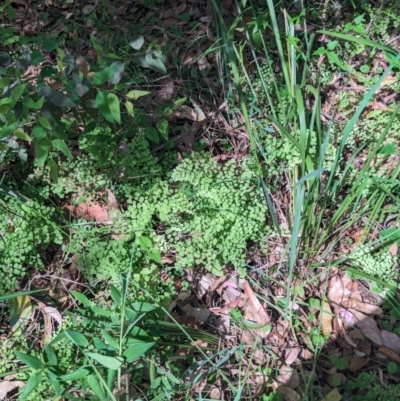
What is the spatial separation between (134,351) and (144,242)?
0.74m

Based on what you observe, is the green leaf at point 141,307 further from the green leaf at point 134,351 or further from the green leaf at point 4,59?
the green leaf at point 4,59

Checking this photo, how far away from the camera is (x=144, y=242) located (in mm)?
2443

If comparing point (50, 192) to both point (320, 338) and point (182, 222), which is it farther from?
point (320, 338)

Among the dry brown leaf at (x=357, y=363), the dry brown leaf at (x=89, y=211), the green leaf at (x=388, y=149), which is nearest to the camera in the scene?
the dry brown leaf at (x=357, y=363)

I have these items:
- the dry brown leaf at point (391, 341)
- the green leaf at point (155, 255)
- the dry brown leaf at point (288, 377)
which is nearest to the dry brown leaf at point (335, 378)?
the dry brown leaf at point (288, 377)

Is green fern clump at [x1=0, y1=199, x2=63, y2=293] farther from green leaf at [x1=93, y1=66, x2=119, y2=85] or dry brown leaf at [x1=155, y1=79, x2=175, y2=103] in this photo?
dry brown leaf at [x1=155, y1=79, x2=175, y2=103]

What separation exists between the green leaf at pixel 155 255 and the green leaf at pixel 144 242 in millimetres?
29

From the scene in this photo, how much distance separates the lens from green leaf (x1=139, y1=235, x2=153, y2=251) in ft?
7.99

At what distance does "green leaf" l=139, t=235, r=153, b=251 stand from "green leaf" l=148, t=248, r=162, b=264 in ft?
0.10

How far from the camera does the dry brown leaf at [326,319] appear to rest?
2439 mm

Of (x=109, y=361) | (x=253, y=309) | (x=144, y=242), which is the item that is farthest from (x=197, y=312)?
(x=109, y=361)

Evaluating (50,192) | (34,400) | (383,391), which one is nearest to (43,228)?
(50,192)

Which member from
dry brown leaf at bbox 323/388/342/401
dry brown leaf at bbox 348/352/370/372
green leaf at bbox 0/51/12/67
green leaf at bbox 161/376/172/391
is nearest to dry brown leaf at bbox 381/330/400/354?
dry brown leaf at bbox 348/352/370/372

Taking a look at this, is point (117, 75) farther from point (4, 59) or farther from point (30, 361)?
point (30, 361)
